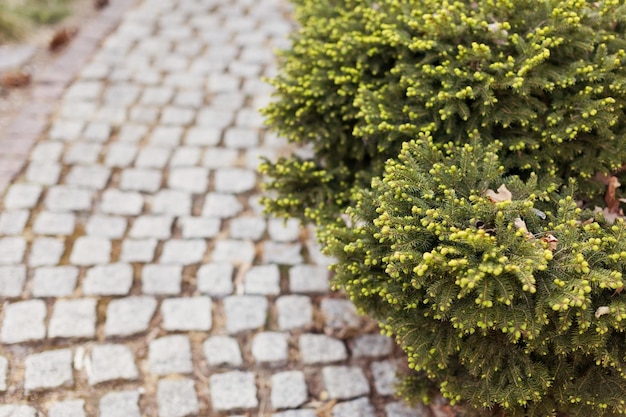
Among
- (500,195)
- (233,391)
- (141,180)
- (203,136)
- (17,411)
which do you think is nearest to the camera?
(500,195)

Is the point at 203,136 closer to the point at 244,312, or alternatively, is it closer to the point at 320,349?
the point at 244,312

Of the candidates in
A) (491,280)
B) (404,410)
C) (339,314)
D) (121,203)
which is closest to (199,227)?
(121,203)

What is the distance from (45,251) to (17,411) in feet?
3.71

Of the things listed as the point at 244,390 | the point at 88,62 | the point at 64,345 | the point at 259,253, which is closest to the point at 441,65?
the point at 259,253

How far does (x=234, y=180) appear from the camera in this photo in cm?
449

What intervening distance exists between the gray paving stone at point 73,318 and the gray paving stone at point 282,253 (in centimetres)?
117

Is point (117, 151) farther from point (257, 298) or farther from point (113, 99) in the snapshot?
point (257, 298)

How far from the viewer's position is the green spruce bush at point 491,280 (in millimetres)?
2328

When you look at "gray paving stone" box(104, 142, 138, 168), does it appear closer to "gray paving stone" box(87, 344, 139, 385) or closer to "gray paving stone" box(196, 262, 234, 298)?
"gray paving stone" box(196, 262, 234, 298)

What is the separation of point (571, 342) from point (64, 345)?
2.74 meters

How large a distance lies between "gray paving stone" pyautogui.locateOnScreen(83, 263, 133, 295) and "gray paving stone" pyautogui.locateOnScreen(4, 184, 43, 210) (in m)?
0.79

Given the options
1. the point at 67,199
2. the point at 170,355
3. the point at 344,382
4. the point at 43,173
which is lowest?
the point at 344,382

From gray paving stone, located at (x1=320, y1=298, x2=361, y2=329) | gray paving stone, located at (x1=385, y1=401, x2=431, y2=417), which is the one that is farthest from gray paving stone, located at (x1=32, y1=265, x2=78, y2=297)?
gray paving stone, located at (x1=385, y1=401, x2=431, y2=417)

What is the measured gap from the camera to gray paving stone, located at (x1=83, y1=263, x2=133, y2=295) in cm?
366
